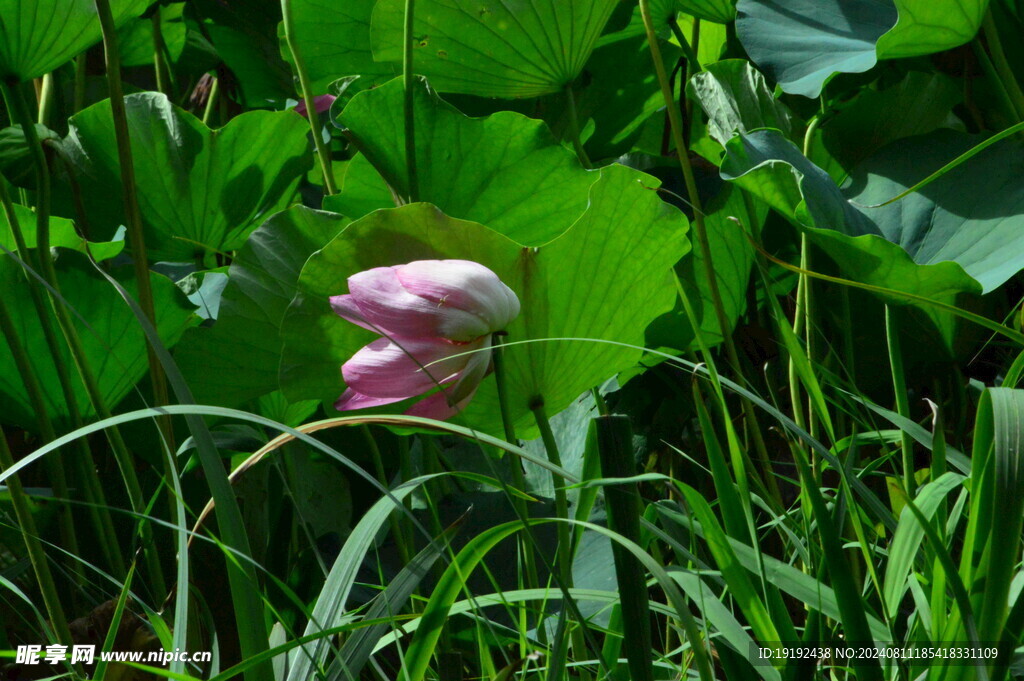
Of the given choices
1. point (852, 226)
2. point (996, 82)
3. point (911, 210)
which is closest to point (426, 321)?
point (852, 226)

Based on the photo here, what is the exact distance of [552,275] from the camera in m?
0.51

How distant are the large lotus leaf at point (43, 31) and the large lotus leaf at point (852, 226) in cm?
48

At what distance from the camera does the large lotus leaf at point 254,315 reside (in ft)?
1.92

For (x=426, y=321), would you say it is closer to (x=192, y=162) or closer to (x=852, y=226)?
(x=852, y=226)

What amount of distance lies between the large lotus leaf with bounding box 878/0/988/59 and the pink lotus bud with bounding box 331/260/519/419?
36 cm

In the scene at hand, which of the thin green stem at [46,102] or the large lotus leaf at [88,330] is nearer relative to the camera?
the large lotus leaf at [88,330]

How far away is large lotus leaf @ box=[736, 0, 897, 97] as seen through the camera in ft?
2.24

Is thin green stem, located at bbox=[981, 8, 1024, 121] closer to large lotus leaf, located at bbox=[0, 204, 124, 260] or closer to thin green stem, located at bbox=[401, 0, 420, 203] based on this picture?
thin green stem, located at bbox=[401, 0, 420, 203]

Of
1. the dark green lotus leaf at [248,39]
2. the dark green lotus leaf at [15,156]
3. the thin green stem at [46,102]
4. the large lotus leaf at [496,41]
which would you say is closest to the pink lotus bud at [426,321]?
the large lotus leaf at [496,41]

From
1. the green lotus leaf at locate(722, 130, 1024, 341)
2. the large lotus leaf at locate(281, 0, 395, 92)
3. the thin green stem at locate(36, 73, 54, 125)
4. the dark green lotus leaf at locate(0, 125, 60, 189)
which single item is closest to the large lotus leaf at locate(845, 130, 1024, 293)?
the green lotus leaf at locate(722, 130, 1024, 341)

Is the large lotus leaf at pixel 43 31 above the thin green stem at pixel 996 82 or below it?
above

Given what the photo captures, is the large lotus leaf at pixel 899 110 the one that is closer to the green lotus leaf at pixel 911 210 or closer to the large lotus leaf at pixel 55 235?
the green lotus leaf at pixel 911 210

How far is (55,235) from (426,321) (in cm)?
51

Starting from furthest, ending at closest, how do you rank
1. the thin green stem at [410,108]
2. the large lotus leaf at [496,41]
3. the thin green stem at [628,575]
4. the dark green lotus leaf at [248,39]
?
the dark green lotus leaf at [248,39] → the large lotus leaf at [496,41] → the thin green stem at [410,108] → the thin green stem at [628,575]
